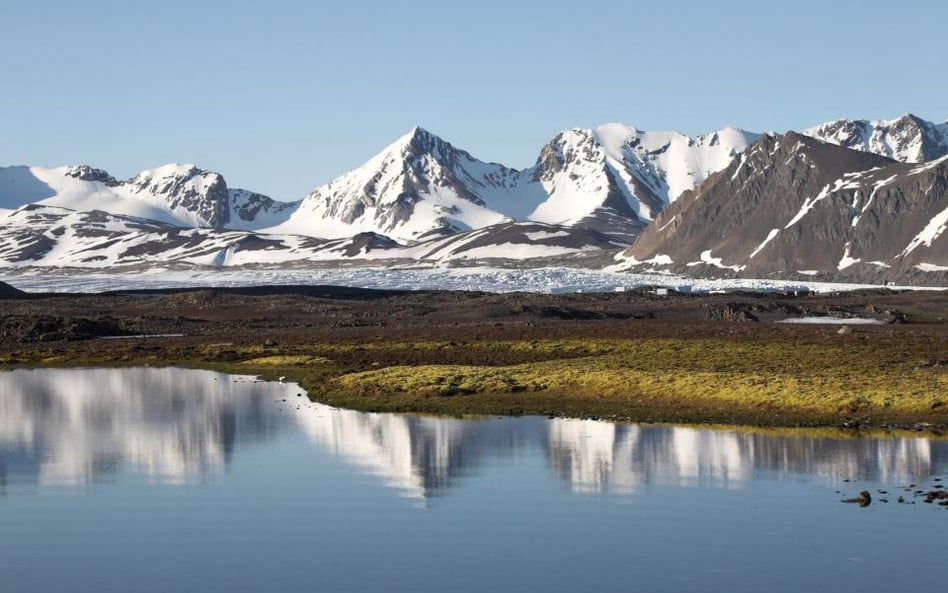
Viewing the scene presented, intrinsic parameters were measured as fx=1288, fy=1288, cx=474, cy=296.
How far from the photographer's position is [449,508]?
34.2 metres

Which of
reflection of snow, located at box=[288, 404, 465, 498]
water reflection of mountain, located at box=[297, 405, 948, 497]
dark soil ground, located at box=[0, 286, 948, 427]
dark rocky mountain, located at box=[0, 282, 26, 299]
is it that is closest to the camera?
water reflection of mountain, located at box=[297, 405, 948, 497]

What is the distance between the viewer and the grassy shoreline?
49.9 m

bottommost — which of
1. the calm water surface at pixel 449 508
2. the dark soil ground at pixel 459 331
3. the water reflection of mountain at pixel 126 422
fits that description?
the calm water surface at pixel 449 508

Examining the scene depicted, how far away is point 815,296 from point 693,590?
134263mm

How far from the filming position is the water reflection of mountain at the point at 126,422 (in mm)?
42000

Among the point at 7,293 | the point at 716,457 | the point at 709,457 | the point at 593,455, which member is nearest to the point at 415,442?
the point at 593,455

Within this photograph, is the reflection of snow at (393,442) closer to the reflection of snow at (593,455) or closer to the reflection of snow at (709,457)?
the reflection of snow at (593,455)

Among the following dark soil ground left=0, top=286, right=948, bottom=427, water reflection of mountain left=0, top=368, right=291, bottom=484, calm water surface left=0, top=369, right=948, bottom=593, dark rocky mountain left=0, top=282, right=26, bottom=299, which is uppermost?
dark rocky mountain left=0, top=282, right=26, bottom=299

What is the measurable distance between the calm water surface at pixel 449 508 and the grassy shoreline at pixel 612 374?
151 inches

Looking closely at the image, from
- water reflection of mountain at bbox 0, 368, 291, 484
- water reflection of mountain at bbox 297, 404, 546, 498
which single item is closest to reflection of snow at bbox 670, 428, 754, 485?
water reflection of mountain at bbox 297, 404, 546, 498

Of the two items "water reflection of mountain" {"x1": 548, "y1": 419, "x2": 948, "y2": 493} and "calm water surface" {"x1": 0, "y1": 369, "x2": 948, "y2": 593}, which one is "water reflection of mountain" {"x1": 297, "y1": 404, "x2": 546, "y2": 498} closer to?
"calm water surface" {"x1": 0, "y1": 369, "x2": 948, "y2": 593}

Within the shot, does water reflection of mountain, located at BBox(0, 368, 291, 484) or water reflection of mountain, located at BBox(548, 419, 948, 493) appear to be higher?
water reflection of mountain, located at BBox(0, 368, 291, 484)

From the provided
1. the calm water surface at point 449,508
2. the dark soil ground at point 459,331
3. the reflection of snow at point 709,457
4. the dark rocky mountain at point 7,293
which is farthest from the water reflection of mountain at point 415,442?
the dark rocky mountain at point 7,293

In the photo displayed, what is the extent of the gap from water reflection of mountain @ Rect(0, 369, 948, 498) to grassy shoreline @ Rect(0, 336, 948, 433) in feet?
10.6
